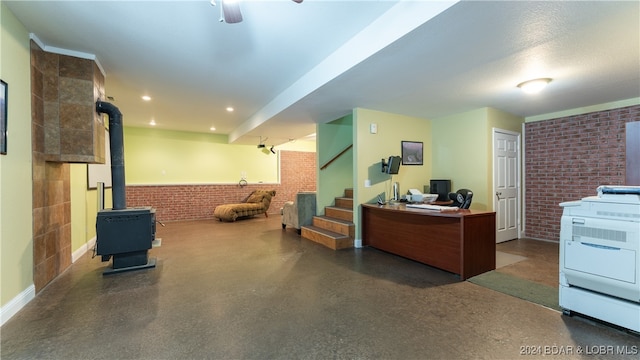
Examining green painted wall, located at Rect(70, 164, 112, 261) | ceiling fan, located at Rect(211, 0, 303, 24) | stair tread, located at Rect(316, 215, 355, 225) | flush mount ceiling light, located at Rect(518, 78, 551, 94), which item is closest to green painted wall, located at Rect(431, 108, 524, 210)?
flush mount ceiling light, located at Rect(518, 78, 551, 94)

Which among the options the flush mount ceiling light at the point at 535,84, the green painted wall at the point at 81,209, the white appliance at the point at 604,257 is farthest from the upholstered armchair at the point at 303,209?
the white appliance at the point at 604,257

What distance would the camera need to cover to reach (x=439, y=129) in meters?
5.23

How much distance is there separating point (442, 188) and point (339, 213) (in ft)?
6.44

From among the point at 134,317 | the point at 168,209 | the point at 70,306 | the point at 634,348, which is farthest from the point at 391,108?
the point at 168,209

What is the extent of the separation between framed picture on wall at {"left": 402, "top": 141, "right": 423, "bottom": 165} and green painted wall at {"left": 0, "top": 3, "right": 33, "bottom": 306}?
198 inches

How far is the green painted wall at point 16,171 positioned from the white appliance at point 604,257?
462 cm

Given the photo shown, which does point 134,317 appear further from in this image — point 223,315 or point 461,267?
point 461,267

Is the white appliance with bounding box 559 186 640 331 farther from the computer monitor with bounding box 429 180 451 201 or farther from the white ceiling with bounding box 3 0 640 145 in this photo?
the computer monitor with bounding box 429 180 451 201

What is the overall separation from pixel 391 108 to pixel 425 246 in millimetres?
2337

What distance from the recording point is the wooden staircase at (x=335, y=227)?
4.44m

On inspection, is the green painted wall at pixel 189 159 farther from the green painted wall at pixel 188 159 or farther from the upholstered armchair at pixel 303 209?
the upholstered armchair at pixel 303 209

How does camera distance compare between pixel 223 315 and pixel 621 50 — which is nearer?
pixel 223 315

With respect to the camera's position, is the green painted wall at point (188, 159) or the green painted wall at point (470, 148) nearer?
the green painted wall at point (470, 148)

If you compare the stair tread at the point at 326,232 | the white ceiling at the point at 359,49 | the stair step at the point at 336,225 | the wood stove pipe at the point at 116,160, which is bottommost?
the stair tread at the point at 326,232
